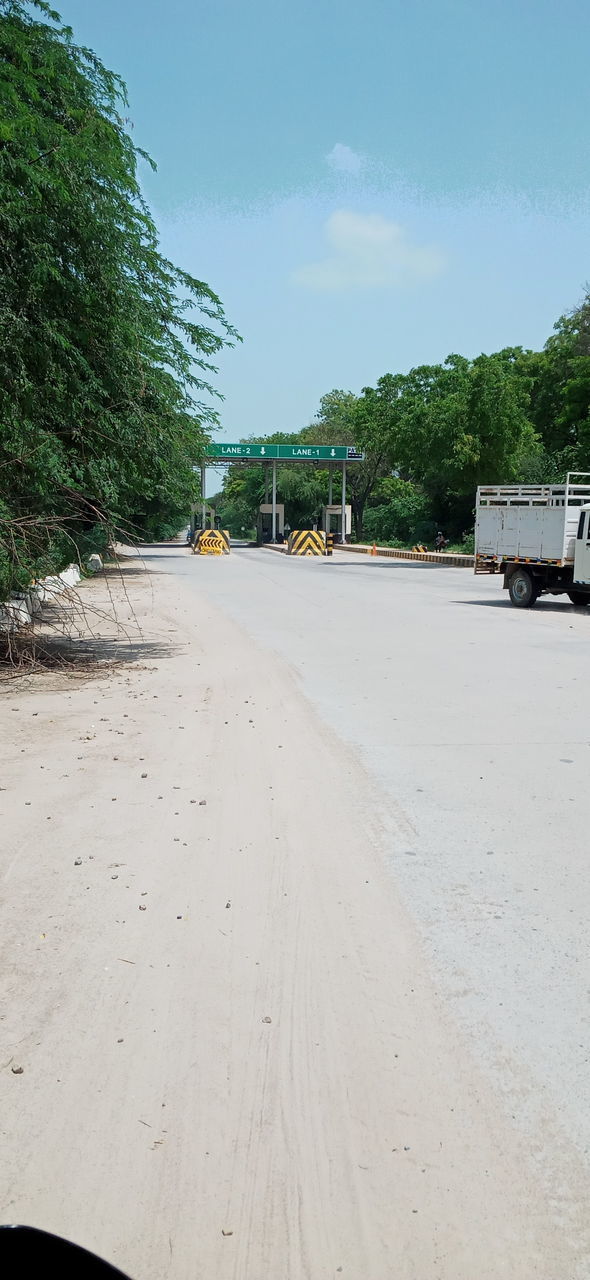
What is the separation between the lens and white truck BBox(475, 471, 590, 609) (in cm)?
2031

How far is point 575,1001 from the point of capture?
4.00m

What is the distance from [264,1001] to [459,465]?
1587 inches

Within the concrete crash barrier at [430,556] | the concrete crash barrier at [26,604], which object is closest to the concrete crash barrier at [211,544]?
the concrete crash barrier at [430,556]

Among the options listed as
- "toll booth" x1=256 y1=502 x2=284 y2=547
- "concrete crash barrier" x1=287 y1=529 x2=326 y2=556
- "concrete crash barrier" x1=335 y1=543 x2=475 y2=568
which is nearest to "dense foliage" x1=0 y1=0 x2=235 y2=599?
"concrete crash barrier" x1=335 y1=543 x2=475 y2=568

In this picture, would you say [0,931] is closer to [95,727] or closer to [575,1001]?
[575,1001]

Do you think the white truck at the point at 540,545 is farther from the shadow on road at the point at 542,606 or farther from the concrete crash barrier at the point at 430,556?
the concrete crash barrier at the point at 430,556

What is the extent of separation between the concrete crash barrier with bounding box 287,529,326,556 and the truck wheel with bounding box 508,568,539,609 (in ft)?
104

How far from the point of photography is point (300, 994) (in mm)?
4023

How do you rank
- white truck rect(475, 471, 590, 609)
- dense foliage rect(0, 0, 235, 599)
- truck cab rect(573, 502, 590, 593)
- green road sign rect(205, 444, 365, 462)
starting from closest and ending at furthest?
1. dense foliage rect(0, 0, 235, 599)
2. truck cab rect(573, 502, 590, 593)
3. white truck rect(475, 471, 590, 609)
4. green road sign rect(205, 444, 365, 462)

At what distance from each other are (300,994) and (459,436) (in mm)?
40573

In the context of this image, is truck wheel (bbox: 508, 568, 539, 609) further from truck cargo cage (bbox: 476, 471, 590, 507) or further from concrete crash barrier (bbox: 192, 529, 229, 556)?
concrete crash barrier (bbox: 192, 529, 229, 556)

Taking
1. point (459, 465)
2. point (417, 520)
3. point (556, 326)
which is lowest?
point (417, 520)

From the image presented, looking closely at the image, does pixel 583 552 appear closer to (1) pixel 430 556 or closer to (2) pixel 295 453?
(1) pixel 430 556

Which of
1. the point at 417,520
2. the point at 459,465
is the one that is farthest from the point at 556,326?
the point at 459,465
